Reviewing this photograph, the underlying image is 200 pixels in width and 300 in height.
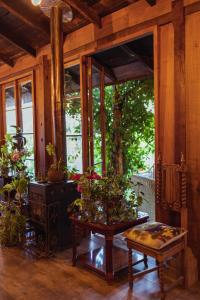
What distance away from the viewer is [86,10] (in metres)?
3.02

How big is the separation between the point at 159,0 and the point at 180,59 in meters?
0.57

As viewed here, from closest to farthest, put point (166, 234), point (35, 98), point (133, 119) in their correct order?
point (166, 234)
point (35, 98)
point (133, 119)

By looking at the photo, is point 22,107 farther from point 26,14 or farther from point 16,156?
point 26,14

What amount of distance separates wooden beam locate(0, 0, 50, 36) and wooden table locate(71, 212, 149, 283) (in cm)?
228

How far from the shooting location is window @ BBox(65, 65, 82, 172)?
3662 millimetres

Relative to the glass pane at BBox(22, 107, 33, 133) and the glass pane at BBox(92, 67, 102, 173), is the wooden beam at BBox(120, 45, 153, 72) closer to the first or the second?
the glass pane at BBox(92, 67, 102, 173)

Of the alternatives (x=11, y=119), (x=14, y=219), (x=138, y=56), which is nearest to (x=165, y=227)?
(x=14, y=219)

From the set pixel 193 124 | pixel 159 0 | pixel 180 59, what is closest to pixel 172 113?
pixel 193 124

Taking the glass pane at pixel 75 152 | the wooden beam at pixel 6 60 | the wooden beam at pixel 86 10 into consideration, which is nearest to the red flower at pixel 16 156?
the glass pane at pixel 75 152

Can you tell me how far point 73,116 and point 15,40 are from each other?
134 cm

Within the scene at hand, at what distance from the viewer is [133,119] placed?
4750 millimetres

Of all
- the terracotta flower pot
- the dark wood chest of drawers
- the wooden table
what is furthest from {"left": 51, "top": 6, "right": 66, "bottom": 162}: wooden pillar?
the wooden table

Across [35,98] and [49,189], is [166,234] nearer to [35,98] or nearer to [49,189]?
[49,189]

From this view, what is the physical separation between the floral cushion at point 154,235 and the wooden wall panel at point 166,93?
1.96 ft
